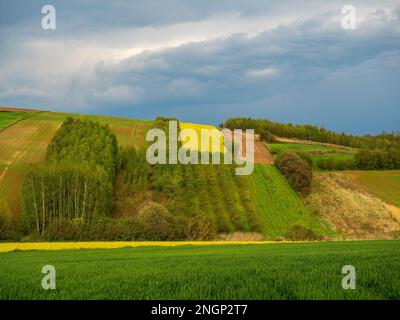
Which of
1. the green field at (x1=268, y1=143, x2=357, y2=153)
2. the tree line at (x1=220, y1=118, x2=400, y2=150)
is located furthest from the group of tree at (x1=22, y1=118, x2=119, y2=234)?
the tree line at (x1=220, y1=118, x2=400, y2=150)

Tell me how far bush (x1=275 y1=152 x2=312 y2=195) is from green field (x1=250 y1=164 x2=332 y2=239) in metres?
1.12

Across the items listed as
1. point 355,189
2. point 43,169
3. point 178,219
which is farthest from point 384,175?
point 43,169

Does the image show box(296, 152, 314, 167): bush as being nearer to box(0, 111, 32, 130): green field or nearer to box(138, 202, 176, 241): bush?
box(138, 202, 176, 241): bush

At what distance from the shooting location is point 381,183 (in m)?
96.6

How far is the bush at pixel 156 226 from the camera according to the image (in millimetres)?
57219

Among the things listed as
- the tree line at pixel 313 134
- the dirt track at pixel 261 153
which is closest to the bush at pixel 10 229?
the dirt track at pixel 261 153

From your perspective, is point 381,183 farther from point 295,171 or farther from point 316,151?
point 316,151

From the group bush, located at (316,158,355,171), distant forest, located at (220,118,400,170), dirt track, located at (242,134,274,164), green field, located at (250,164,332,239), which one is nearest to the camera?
green field, located at (250,164,332,239)

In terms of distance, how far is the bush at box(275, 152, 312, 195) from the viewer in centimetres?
8925

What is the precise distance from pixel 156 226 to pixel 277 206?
29.0 m

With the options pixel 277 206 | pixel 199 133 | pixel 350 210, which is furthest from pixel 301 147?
pixel 277 206

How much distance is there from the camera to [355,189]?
90.9 meters

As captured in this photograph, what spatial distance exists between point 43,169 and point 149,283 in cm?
5709
